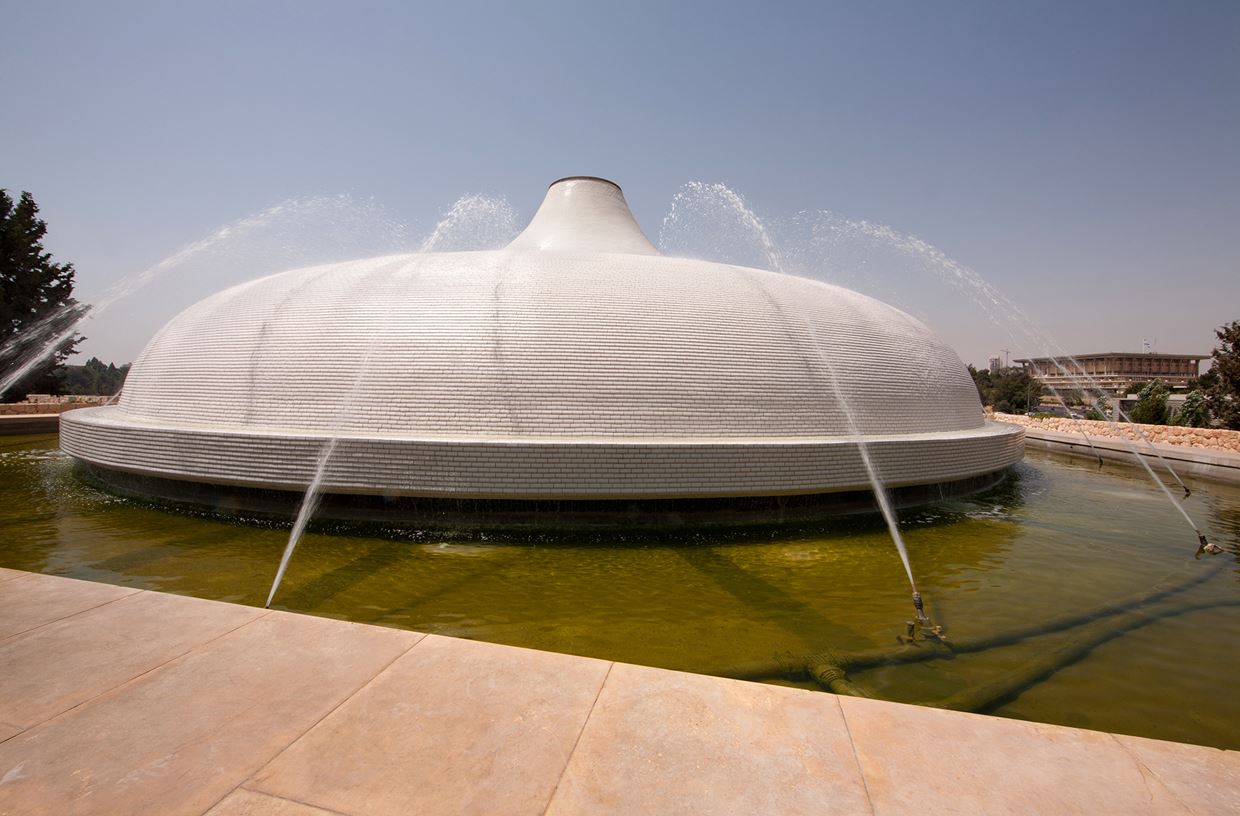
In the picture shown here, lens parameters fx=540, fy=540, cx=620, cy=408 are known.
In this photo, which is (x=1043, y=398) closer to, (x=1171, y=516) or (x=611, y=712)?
(x=1171, y=516)

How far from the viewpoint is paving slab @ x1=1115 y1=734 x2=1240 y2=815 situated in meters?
2.46

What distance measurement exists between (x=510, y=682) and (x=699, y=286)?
8806 mm

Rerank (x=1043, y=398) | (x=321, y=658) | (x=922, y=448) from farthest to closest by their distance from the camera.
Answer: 1. (x=1043, y=398)
2. (x=922, y=448)
3. (x=321, y=658)

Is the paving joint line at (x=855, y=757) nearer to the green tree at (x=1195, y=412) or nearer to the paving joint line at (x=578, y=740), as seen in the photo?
the paving joint line at (x=578, y=740)

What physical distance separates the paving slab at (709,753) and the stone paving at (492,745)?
0.01 meters

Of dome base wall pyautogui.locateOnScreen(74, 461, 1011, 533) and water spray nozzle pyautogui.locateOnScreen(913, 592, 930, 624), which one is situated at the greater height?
dome base wall pyautogui.locateOnScreen(74, 461, 1011, 533)

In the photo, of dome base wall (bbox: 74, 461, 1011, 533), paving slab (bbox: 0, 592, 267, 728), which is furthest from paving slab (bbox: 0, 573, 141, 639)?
dome base wall (bbox: 74, 461, 1011, 533)

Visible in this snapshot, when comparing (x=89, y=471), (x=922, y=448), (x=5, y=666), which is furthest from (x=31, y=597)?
(x=922, y=448)

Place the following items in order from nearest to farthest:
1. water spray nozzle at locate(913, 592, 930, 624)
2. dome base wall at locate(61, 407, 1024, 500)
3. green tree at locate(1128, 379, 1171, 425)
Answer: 1. water spray nozzle at locate(913, 592, 930, 624)
2. dome base wall at locate(61, 407, 1024, 500)
3. green tree at locate(1128, 379, 1171, 425)

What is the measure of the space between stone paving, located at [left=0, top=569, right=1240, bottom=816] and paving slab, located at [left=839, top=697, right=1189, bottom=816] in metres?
0.01

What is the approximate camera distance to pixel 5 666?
11.0 feet

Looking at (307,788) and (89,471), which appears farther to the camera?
(89,471)

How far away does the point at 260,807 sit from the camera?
2297mm

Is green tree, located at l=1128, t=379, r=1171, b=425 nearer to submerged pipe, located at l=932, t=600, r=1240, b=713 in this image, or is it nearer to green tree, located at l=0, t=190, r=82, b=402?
submerged pipe, located at l=932, t=600, r=1240, b=713
